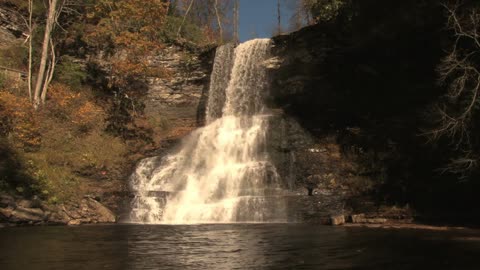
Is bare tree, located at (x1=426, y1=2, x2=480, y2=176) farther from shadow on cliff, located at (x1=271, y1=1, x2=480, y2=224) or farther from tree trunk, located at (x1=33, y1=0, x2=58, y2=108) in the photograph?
tree trunk, located at (x1=33, y1=0, x2=58, y2=108)

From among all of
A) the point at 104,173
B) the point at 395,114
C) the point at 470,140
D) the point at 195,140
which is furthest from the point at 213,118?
the point at 470,140

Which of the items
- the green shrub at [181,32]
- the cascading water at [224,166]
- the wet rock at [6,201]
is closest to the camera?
the wet rock at [6,201]

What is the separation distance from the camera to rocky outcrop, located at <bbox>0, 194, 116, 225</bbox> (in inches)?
755

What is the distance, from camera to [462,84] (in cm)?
1538

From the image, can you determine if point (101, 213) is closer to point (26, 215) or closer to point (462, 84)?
point (26, 215)

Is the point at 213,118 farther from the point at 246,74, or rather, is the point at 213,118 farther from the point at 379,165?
the point at 379,165

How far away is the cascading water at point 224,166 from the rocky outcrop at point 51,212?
5.50 feet

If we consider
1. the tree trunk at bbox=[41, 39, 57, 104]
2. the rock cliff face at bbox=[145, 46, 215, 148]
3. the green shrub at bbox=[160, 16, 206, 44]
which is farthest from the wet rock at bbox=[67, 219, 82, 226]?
the green shrub at bbox=[160, 16, 206, 44]

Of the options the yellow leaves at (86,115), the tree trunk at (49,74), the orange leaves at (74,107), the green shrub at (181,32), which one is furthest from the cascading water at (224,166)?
the tree trunk at (49,74)

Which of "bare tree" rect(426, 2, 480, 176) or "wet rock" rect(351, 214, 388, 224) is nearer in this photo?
"bare tree" rect(426, 2, 480, 176)

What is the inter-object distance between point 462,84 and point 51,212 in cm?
1766

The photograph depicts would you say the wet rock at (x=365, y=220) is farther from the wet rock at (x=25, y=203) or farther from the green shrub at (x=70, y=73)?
the green shrub at (x=70, y=73)

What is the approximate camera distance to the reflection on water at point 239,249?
31.4 feet

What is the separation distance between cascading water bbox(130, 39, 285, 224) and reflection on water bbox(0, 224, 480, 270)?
4.38 m
